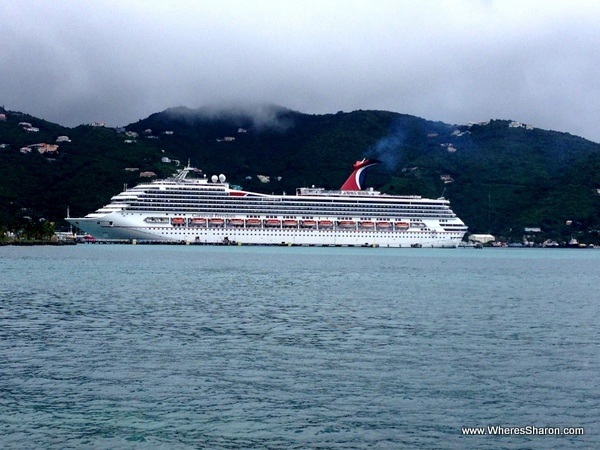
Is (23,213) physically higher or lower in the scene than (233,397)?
higher

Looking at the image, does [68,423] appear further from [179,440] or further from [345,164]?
[345,164]

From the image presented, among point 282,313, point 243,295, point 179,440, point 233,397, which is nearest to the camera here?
point 179,440

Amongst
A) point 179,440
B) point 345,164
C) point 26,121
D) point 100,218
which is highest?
point 26,121

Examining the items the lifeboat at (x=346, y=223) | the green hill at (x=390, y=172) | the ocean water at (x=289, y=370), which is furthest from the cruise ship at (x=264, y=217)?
the ocean water at (x=289, y=370)

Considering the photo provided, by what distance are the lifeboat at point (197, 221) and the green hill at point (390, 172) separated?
2611cm

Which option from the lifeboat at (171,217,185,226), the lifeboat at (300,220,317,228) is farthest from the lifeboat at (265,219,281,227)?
the lifeboat at (171,217,185,226)

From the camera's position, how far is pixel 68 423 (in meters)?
13.9

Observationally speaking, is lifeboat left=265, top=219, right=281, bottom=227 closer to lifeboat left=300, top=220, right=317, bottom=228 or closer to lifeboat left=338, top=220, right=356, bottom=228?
lifeboat left=300, top=220, right=317, bottom=228

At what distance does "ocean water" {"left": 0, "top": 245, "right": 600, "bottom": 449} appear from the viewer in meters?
13.6

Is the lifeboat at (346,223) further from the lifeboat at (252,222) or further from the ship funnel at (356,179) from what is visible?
the ship funnel at (356,179)

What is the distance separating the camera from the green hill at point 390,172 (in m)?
142

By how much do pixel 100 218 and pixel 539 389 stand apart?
319 ft

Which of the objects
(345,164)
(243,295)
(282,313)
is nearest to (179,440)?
(282,313)

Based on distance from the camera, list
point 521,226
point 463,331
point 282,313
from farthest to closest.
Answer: point 521,226, point 282,313, point 463,331
